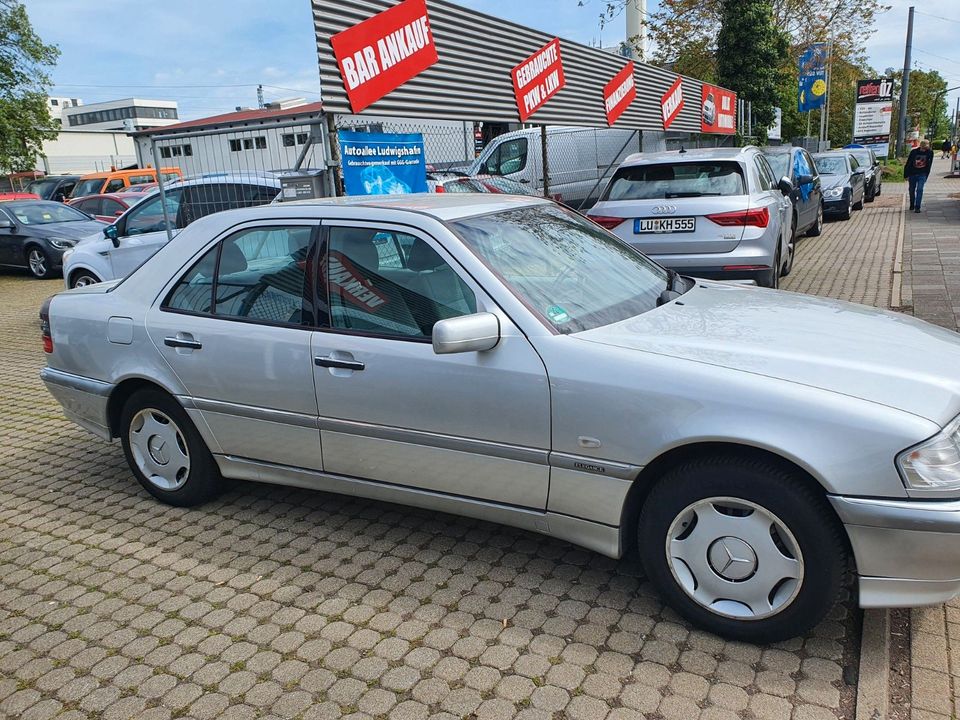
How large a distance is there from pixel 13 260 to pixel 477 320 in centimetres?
1489

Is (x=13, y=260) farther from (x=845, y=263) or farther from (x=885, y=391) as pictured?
(x=885, y=391)

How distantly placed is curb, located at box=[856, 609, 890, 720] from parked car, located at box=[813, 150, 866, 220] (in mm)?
17029

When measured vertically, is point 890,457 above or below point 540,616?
above

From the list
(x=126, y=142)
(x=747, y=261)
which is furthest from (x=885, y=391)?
(x=126, y=142)

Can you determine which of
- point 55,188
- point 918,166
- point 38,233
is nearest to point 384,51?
point 38,233

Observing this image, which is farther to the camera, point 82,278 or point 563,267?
point 82,278

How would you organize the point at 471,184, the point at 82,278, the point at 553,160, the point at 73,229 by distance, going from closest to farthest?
1. the point at 82,278
2. the point at 471,184
3. the point at 73,229
4. the point at 553,160

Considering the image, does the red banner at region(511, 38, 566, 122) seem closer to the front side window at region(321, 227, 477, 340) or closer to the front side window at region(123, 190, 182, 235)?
the front side window at region(123, 190, 182, 235)

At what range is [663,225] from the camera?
7.79 m

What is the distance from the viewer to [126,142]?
7531cm

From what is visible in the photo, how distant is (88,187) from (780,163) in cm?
2162

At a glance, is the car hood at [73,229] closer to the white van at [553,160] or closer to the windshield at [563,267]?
the white van at [553,160]

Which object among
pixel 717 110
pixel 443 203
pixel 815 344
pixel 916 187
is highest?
pixel 717 110

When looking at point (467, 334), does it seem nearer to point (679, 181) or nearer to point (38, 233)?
point (679, 181)
